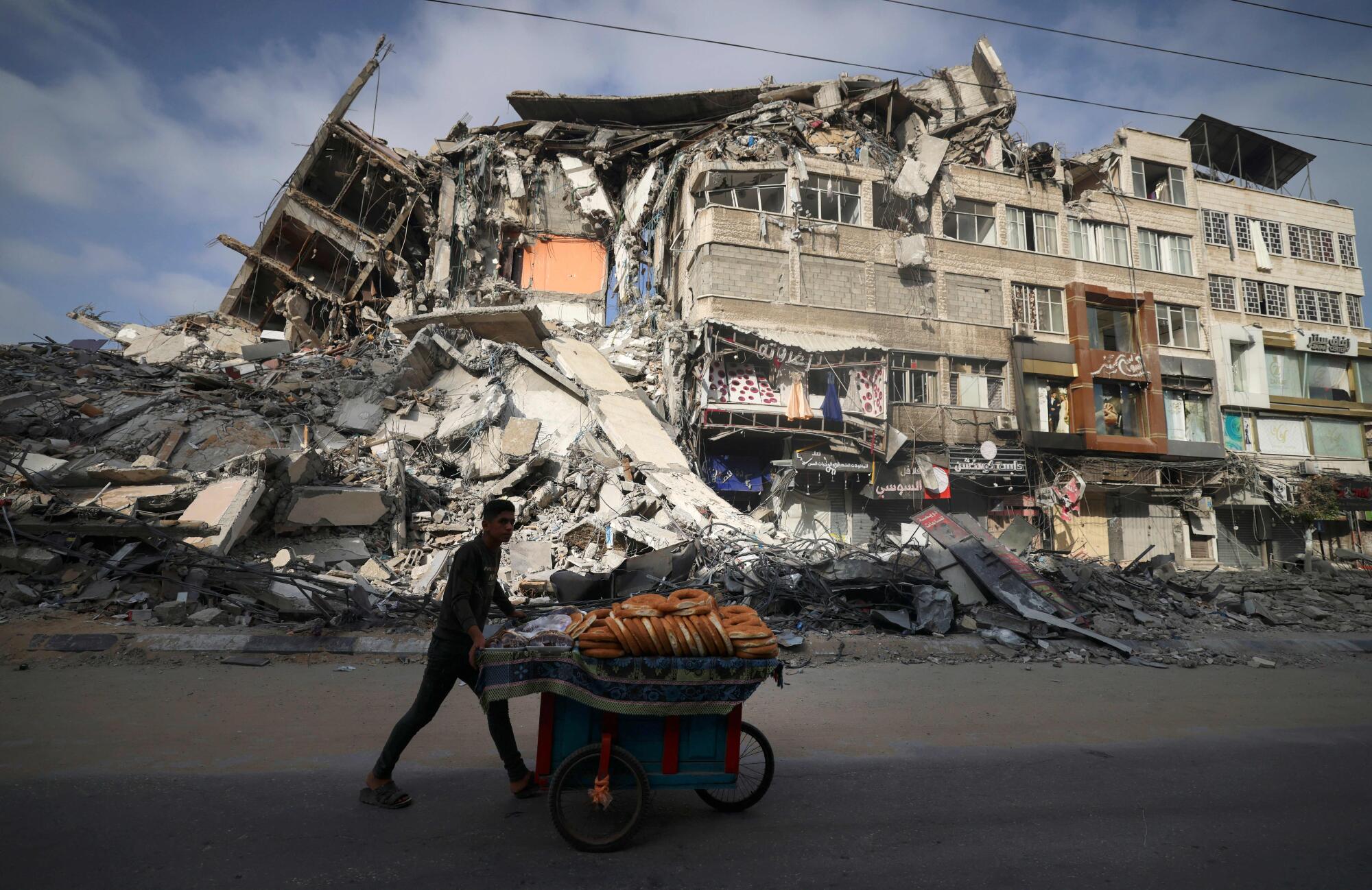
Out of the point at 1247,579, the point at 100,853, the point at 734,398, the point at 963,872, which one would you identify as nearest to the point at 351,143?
the point at 734,398

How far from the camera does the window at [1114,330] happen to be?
925 inches

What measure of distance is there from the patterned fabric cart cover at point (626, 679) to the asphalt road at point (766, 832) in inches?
24.4

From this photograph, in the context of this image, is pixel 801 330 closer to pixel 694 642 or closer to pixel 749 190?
pixel 749 190

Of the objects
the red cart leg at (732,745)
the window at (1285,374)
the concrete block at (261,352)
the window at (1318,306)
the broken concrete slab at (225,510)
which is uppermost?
the window at (1318,306)

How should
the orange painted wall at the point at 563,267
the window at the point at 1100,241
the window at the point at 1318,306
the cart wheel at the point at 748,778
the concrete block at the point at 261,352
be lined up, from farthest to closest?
the window at the point at 1318,306
the window at the point at 1100,241
the orange painted wall at the point at 563,267
the concrete block at the point at 261,352
the cart wheel at the point at 748,778

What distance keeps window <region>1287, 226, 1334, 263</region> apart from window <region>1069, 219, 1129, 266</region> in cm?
867

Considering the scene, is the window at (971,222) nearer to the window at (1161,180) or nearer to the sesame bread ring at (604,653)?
the window at (1161,180)

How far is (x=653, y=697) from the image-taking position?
9.28ft

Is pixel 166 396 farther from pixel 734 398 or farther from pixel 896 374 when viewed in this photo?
pixel 896 374

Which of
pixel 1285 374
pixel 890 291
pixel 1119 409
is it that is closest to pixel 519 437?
pixel 890 291

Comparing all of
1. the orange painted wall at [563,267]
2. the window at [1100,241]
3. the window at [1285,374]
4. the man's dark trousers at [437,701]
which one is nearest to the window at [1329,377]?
the window at [1285,374]

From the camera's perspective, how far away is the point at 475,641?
9.59ft

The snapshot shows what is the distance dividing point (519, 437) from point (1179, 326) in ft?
82.1

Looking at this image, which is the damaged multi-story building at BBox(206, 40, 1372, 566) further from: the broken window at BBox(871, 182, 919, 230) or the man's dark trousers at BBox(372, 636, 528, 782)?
the man's dark trousers at BBox(372, 636, 528, 782)
